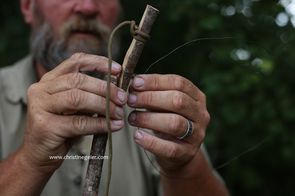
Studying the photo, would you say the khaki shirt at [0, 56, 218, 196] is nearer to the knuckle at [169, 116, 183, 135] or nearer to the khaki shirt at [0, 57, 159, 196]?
the khaki shirt at [0, 57, 159, 196]

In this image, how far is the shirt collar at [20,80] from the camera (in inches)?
84.3

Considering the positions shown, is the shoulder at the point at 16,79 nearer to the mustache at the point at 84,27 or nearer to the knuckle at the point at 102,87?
the mustache at the point at 84,27

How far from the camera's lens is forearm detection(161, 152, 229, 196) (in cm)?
155

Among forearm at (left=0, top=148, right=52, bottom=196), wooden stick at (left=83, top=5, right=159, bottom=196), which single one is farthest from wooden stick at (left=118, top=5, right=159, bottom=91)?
forearm at (left=0, top=148, right=52, bottom=196)

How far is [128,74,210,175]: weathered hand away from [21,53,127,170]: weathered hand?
2.7 inches

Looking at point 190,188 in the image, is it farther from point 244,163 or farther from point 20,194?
point 244,163

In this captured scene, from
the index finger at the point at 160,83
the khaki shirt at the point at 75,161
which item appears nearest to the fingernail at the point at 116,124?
the index finger at the point at 160,83

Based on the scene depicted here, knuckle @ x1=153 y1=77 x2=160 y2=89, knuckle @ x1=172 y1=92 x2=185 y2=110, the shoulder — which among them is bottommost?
the shoulder

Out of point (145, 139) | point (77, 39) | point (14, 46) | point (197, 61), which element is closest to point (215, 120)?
point (197, 61)

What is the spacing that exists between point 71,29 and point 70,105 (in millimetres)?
1002

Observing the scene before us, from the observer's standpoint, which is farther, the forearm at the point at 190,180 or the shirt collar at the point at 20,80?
the shirt collar at the point at 20,80

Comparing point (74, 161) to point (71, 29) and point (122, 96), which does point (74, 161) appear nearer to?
point (71, 29)

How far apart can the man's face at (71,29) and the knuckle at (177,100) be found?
3.03 feet

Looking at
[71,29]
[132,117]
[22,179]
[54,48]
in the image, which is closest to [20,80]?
[54,48]
